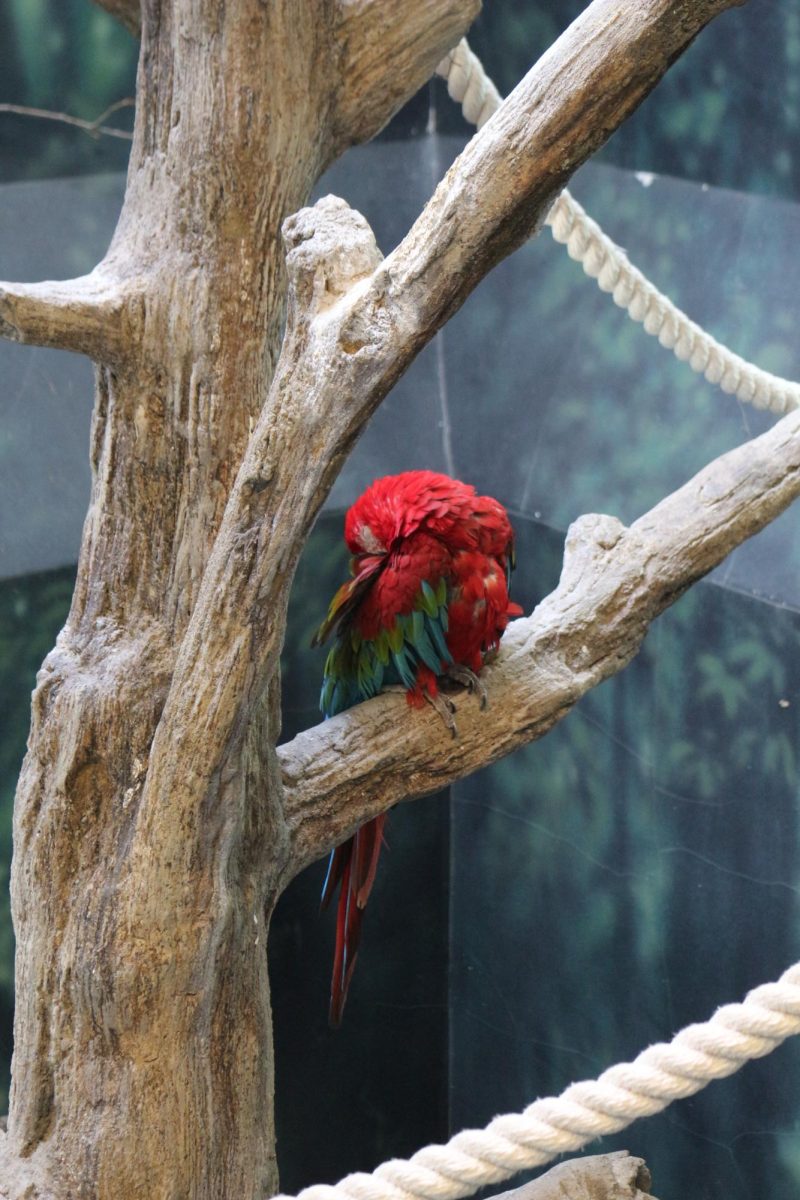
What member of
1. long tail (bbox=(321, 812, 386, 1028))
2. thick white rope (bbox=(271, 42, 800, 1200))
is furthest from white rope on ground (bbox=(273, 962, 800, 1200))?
long tail (bbox=(321, 812, 386, 1028))

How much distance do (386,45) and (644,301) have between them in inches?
17.9

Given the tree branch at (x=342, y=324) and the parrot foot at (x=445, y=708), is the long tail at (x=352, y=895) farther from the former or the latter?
the tree branch at (x=342, y=324)

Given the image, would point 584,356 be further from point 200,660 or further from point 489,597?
point 200,660

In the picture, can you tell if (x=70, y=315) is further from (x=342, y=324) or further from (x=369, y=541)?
(x=369, y=541)

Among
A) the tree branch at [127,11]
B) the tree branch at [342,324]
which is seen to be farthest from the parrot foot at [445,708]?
the tree branch at [127,11]

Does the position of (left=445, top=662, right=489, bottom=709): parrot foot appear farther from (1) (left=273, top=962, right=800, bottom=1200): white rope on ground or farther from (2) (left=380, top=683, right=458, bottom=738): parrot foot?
(1) (left=273, top=962, right=800, bottom=1200): white rope on ground

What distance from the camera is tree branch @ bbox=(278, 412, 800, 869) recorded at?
4.26ft

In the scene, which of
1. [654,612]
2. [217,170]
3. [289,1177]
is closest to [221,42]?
[217,170]

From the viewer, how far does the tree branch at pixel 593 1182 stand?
3.83 feet

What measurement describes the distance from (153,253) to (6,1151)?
88 cm

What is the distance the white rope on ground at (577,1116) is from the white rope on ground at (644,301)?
2.74ft

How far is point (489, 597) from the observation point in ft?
4.43

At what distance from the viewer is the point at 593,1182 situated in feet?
3.86

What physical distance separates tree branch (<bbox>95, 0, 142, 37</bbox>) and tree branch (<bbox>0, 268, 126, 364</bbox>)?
317 millimetres
